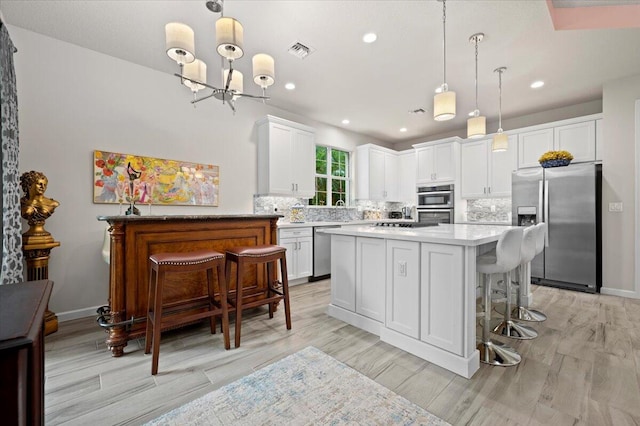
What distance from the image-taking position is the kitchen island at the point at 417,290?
75.4 inches

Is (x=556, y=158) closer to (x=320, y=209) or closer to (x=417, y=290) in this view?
(x=417, y=290)

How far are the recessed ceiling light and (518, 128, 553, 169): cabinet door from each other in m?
3.60

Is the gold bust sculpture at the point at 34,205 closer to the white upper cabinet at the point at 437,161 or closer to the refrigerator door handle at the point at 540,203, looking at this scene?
the white upper cabinet at the point at 437,161

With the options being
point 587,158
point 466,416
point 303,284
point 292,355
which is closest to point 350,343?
point 292,355

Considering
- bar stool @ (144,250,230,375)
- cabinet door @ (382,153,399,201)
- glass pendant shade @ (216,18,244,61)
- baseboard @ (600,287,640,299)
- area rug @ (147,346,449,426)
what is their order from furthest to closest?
cabinet door @ (382,153,399,201), baseboard @ (600,287,640,299), bar stool @ (144,250,230,375), glass pendant shade @ (216,18,244,61), area rug @ (147,346,449,426)

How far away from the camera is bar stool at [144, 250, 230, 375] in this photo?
1942mm

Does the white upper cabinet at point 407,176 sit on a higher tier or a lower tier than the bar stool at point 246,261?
higher

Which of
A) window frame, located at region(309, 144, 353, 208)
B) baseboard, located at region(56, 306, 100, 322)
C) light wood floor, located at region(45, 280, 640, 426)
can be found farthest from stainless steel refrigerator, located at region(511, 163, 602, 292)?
baseboard, located at region(56, 306, 100, 322)

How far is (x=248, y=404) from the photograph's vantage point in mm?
1608

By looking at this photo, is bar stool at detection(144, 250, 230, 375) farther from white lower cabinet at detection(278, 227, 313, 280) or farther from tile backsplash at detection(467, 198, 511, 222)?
tile backsplash at detection(467, 198, 511, 222)

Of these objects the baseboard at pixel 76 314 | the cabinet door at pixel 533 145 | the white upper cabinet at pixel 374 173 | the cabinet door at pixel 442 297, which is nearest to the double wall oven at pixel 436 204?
the white upper cabinet at pixel 374 173

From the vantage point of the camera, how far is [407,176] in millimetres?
6582

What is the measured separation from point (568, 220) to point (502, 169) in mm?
1403

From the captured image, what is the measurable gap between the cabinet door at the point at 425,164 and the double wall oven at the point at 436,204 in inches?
8.3
